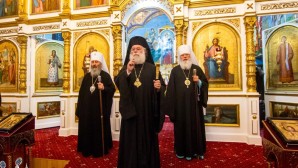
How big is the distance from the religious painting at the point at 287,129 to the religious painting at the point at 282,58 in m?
4.58

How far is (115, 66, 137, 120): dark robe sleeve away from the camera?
335 centimetres

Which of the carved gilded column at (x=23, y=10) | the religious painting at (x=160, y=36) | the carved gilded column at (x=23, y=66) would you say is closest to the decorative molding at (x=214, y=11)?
the religious painting at (x=160, y=36)

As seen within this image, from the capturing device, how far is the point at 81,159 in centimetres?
454

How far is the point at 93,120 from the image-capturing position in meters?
5.01

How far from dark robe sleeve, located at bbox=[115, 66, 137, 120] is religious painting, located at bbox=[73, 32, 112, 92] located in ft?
11.5

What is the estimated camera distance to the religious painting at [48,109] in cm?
806

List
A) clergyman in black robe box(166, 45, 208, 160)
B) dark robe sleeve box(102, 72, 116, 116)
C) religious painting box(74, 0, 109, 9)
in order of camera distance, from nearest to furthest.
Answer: clergyman in black robe box(166, 45, 208, 160), dark robe sleeve box(102, 72, 116, 116), religious painting box(74, 0, 109, 9)

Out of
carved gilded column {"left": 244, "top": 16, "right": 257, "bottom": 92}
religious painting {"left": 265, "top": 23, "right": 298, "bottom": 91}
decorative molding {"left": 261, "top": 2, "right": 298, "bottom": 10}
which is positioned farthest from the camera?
religious painting {"left": 265, "top": 23, "right": 298, "bottom": 91}

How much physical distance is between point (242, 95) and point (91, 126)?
385 cm

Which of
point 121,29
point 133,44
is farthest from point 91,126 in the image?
point 121,29

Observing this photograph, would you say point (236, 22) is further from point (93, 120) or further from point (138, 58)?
point (93, 120)

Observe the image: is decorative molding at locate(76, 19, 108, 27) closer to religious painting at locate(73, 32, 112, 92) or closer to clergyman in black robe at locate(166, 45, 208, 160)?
religious painting at locate(73, 32, 112, 92)

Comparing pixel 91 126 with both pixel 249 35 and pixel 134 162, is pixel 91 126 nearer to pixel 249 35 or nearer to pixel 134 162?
pixel 134 162

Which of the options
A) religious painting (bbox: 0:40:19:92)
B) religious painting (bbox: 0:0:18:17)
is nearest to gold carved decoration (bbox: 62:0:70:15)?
religious painting (bbox: 0:0:18:17)
